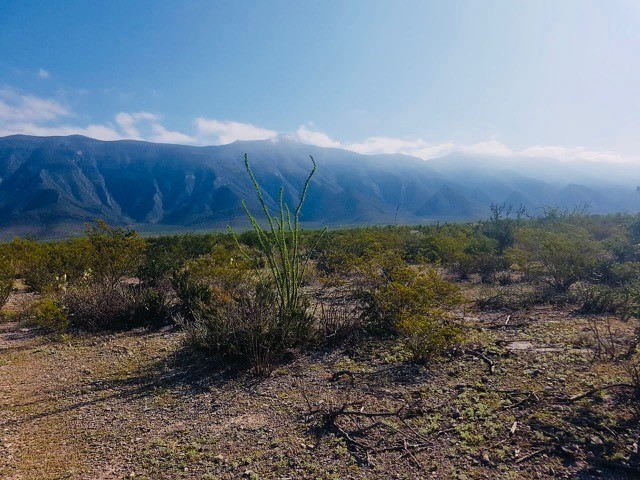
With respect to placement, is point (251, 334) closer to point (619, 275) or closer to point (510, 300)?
point (510, 300)

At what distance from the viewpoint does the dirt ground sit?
10.5ft

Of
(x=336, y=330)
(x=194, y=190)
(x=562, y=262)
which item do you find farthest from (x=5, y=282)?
(x=194, y=190)

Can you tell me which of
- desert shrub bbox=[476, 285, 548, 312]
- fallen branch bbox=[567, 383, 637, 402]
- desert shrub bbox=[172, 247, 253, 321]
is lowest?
desert shrub bbox=[476, 285, 548, 312]

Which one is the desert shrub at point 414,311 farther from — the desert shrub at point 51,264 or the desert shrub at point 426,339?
the desert shrub at point 51,264

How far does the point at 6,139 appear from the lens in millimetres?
172500

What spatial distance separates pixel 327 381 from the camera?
475 cm

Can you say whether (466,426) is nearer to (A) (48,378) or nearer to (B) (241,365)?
(B) (241,365)


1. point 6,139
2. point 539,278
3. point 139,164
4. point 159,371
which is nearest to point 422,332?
point 159,371

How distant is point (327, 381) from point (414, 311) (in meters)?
1.91

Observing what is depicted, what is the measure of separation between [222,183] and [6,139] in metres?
103

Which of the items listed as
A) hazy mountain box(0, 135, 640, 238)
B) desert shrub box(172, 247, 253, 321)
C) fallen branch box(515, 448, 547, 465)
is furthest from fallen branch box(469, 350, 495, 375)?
hazy mountain box(0, 135, 640, 238)

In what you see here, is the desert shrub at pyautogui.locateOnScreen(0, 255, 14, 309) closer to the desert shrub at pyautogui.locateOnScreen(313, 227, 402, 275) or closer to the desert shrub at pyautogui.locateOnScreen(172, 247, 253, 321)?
the desert shrub at pyautogui.locateOnScreen(172, 247, 253, 321)

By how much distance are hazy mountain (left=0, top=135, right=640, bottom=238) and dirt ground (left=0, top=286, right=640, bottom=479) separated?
9383 centimetres

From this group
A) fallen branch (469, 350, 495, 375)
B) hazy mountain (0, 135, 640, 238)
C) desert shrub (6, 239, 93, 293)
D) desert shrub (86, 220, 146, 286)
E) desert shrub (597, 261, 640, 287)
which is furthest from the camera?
hazy mountain (0, 135, 640, 238)
